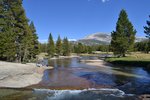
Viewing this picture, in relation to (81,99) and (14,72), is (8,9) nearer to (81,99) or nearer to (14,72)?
(14,72)

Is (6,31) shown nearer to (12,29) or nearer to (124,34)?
(12,29)

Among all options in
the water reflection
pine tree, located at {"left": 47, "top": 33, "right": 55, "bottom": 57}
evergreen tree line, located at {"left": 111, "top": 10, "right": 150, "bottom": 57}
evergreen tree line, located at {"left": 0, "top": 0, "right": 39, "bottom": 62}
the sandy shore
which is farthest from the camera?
pine tree, located at {"left": 47, "top": 33, "right": 55, "bottom": 57}

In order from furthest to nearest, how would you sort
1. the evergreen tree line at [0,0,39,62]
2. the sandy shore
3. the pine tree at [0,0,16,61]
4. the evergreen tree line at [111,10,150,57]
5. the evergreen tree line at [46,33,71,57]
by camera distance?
the evergreen tree line at [46,33,71,57] < the evergreen tree line at [111,10,150,57] < the evergreen tree line at [0,0,39,62] < the pine tree at [0,0,16,61] < the sandy shore

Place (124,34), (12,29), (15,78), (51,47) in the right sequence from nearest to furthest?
(15,78), (12,29), (124,34), (51,47)

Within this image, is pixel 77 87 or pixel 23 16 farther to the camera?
pixel 23 16

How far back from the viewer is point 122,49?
7419cm

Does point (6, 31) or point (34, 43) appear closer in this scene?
point (6, 31)

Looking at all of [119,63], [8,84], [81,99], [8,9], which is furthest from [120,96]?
[119,63]

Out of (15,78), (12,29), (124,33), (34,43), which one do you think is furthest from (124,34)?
(15,78)

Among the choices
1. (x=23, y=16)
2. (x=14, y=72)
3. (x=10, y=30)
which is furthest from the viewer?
(x=23, y=16)

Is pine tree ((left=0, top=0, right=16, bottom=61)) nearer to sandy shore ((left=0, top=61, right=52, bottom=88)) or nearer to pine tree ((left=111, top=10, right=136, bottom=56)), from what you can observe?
sandy shore ((left=0, top=61, right=52, bottom=88))

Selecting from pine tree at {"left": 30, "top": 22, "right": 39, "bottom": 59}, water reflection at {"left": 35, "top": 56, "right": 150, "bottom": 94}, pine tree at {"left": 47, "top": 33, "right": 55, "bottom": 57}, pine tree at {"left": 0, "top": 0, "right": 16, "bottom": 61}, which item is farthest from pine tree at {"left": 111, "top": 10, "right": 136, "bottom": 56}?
pine tree at {"left": 47, "top": 33, "right": 55, "bottom": 57}

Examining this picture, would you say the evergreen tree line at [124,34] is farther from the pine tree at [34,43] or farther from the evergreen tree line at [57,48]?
the evergreen tree line at [57,48]

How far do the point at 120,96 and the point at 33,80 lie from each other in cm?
1312
